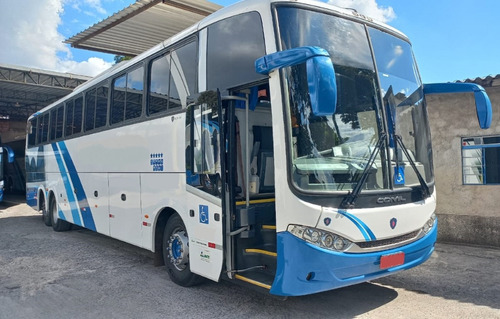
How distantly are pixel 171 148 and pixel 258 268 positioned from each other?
217 cm

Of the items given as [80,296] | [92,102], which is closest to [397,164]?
[80,296]

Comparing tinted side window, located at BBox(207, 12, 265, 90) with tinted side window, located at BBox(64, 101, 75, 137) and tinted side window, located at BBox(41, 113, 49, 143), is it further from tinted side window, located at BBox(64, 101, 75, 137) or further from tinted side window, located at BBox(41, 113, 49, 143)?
tinted side window, located at BBox(41, 113, 49, 143)

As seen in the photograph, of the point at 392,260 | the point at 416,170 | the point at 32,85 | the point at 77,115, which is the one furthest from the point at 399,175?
the point at 32,85

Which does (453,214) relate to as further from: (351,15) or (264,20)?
(264,20)

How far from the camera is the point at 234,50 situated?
15.5 feet

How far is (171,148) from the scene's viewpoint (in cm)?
571

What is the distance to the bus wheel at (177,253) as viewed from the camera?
5.56m

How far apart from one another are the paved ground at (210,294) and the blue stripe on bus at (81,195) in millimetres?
997

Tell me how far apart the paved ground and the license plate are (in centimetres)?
67

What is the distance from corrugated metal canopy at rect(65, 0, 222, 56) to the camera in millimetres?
8758

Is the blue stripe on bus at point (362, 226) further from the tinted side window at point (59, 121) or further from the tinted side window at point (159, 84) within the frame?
the tinted side window at point (59, 121)

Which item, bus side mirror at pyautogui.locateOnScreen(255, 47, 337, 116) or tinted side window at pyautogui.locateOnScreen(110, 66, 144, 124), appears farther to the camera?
tinted side window at pyautogui.locateOnScreen(110, 66, 144, 124)

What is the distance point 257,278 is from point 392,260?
1451mm

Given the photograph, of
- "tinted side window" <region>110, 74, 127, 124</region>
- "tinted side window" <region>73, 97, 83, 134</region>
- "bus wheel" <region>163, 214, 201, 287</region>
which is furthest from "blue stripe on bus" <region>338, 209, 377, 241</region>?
"tinted side window" <region>73, 97, 83, 134</region>
